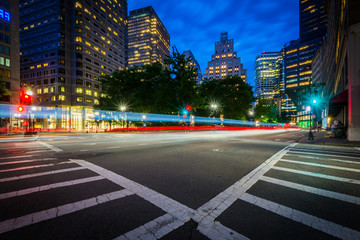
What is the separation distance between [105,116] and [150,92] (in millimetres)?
15208

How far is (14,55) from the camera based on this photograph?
47594 mm

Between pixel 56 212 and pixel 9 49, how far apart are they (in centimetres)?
6784

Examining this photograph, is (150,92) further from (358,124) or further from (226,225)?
(226,225)

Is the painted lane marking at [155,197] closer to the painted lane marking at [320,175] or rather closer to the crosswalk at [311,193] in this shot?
the crosswalk at [311,193]

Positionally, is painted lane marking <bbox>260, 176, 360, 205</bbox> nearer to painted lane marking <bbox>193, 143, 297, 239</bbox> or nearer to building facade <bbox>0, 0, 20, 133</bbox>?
painted lane marking <bbox>193, 143, 297, 239</bbox>

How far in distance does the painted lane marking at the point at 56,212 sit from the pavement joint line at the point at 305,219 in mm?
2711

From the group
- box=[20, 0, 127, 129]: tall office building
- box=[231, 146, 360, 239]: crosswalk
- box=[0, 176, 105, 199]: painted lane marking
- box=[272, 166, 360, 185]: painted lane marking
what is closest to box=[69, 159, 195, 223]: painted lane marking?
box=[0, 176, 105, 199]: painted lane marking

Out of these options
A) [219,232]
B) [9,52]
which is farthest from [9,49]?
[219,232]

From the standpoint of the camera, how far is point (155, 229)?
2348mm

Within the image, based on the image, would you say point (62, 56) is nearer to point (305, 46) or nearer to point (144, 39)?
point (144, 39)

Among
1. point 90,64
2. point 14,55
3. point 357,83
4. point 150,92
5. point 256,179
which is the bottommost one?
point 256,179

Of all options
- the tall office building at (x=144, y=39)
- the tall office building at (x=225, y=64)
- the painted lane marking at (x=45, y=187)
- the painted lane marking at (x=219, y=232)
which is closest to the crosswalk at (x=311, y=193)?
the painted lane marking at (x=219, y=232)

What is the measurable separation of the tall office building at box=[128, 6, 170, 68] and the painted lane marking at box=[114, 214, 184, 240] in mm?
155107

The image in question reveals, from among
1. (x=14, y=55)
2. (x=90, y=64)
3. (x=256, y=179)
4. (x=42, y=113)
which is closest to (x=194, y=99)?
(x=256, y=179)
